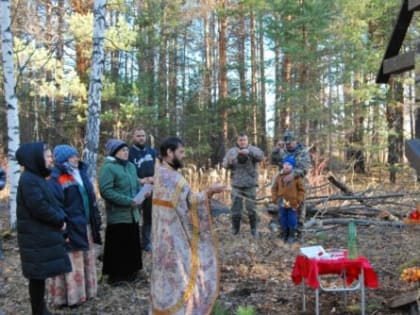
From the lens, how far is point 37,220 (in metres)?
4.54

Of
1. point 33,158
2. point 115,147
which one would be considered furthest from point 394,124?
point 33,158

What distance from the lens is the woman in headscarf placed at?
509cm

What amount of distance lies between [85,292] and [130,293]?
0.51m

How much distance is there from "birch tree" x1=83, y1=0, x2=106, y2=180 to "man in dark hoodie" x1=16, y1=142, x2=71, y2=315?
4.35 m

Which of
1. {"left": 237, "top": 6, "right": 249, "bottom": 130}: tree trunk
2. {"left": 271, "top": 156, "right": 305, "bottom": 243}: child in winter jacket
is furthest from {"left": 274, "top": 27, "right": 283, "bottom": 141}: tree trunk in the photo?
{"left": 271, "top": 156, "right": 305, "bottom": 243}: child in winter jacket

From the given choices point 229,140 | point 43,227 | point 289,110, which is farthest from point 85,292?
point 229,140

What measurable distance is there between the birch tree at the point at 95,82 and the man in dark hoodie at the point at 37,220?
14.3 feet

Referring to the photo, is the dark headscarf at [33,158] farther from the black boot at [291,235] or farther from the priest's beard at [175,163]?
the black boot at [291,235]

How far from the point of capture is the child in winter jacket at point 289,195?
303 inches

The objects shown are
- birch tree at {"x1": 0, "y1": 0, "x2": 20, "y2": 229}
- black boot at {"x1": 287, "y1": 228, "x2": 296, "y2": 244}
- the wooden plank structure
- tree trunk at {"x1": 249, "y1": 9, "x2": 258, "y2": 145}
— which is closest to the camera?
the wooden plank structure

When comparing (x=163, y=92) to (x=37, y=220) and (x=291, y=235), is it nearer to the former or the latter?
(x=291, y=235)

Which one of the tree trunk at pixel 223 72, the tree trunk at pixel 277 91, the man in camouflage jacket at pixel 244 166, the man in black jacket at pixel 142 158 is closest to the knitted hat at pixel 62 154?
the man in black jacket at pixel 142 158

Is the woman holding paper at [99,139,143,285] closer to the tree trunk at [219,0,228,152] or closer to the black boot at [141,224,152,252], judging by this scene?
the black boot at [141,224,152,252]

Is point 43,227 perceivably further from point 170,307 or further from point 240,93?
point 240,93
